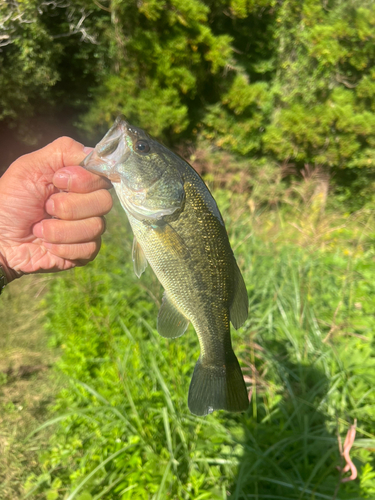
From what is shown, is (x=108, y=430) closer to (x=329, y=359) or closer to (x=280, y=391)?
(x=280, y=391)

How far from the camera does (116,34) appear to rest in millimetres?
6773

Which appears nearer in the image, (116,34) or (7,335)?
(7,335)

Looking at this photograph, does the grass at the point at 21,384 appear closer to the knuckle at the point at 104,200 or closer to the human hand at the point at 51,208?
the human hand at the point at 51,208

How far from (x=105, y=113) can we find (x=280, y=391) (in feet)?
23.6

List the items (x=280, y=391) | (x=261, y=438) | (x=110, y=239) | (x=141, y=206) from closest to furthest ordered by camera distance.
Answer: (x=141, y=206) < (x=261, y=438) < (x=280, y=391) < (x=110, y=239)

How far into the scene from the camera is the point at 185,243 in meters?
1.32

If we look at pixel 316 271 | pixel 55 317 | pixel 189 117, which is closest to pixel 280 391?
pixel 316 271

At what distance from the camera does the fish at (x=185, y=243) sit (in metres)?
1.30

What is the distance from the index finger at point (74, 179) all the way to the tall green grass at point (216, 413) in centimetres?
95

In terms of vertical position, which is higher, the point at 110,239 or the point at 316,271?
the point at 110,239

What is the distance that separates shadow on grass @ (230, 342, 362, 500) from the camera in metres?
1.86

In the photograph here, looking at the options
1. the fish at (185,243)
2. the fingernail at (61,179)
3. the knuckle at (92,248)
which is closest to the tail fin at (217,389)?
the fish at (185,243)

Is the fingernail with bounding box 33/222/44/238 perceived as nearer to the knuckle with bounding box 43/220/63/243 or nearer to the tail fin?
the knuckle with bounding box 43/220/63/243

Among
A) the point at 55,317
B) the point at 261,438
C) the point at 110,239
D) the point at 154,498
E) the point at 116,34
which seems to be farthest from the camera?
the point at 116,34
